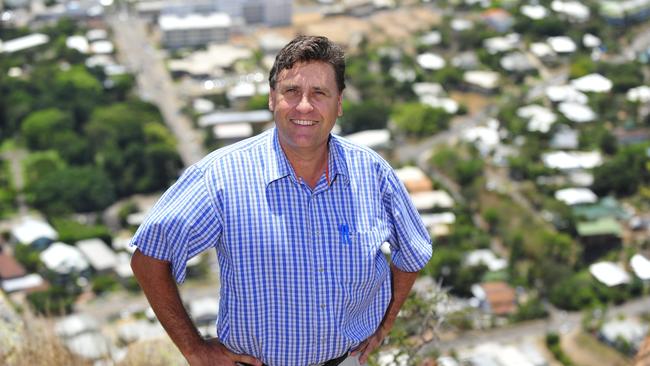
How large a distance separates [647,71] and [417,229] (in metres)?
19.1

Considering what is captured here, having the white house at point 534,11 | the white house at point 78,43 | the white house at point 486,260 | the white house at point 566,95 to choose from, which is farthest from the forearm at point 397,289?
the white house at point 534,11

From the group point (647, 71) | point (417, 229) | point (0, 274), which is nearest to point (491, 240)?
point (0, 274)

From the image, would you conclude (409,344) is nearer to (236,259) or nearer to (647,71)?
(236,259)

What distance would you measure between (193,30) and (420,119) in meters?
7.39

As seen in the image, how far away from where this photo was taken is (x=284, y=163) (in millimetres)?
1964

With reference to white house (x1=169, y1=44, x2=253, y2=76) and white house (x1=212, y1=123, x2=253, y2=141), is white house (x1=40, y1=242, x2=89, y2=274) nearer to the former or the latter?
white house (x1=212, y1=123, x2=253, y2=141)

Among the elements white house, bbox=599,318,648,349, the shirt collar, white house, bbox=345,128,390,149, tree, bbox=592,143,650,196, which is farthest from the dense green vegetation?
the shirt collar

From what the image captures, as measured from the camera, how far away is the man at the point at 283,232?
6.22ft

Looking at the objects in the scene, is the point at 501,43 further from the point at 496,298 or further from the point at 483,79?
the point at 496,298

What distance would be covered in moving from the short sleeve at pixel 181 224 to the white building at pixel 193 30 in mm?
20092

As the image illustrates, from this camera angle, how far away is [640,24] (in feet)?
75.5

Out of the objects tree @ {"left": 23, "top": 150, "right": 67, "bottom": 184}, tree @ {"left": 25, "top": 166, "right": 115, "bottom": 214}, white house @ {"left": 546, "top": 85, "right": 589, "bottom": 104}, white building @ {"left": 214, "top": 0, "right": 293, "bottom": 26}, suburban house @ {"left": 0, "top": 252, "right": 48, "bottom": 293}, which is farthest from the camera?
white building @ {"left": 214, "top": 0, "right": 293, "bottom": 26}

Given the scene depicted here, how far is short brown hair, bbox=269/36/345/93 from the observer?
188 cm

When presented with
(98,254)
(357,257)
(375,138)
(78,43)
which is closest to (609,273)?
(375,138)
